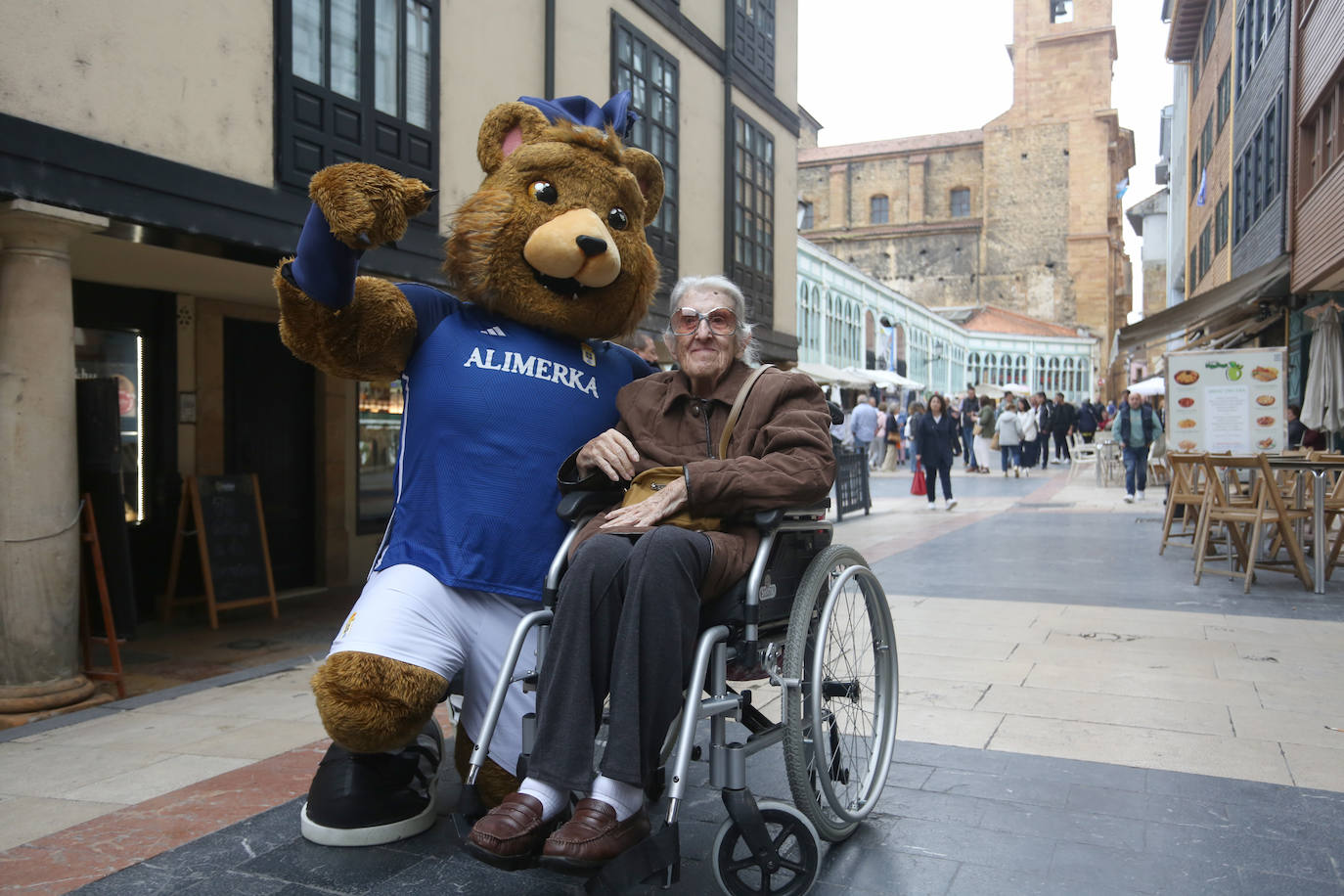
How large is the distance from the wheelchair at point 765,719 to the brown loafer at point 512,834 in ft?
0.43

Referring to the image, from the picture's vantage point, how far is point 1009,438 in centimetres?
2220

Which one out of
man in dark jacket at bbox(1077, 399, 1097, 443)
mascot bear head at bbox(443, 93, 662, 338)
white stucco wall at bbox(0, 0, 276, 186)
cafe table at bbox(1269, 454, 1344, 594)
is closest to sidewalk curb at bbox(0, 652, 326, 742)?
white stucco wall at bbox(0, 0, 276, 186)

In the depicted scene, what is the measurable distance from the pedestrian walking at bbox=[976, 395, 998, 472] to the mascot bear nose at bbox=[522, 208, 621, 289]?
22.4 metres

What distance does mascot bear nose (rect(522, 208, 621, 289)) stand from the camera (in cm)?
316

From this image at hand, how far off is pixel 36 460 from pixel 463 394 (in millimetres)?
2578

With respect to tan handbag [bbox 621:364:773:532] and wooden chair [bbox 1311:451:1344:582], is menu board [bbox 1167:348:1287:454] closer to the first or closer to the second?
wooden chair [bbox 1311:451:1344:582]

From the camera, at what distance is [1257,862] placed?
291 centimetres

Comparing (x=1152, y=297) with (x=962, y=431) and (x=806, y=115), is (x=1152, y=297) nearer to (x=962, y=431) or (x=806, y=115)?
(x=806, y=115)

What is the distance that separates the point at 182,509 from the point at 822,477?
219 inches

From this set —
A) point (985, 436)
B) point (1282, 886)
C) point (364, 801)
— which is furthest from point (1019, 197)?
point (364, 801)

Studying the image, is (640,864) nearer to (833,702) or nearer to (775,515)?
(775,515)

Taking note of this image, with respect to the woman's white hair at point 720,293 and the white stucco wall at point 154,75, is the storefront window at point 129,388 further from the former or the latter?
the woman's white hair at point 720,293

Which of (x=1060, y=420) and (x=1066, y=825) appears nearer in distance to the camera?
→ (x=1066, y=825)

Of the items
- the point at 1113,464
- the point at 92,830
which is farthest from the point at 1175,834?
the point at 1113,464
